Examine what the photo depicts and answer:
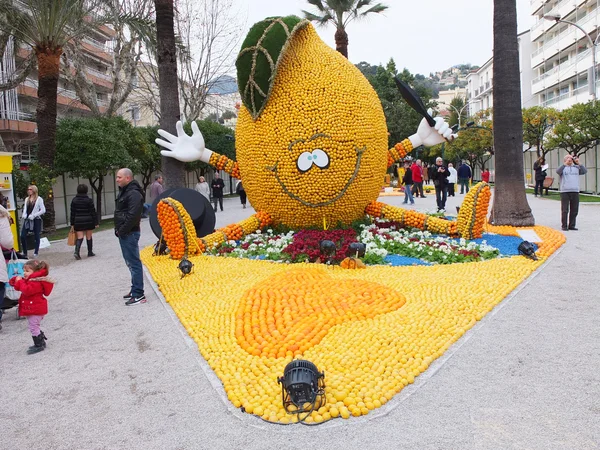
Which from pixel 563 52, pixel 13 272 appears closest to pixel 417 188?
pixel 13 272

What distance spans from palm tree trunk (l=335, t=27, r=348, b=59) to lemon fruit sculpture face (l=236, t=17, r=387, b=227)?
1254 centimetres

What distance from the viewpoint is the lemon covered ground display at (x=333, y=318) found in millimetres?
3807

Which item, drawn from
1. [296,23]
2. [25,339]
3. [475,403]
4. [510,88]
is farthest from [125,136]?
[475,403]

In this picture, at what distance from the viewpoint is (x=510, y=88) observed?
1109 cm

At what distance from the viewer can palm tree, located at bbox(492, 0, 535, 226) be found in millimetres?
11047

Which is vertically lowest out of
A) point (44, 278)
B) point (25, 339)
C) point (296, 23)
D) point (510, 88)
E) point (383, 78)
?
point (25, 339)

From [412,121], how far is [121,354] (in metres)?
37.4

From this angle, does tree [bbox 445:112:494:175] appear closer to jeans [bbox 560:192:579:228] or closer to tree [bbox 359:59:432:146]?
tree [bbox 359:59:432:146]

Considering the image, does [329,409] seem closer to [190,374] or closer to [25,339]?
[190,374]

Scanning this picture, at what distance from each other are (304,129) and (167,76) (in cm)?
443

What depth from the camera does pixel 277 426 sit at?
3.32 metres

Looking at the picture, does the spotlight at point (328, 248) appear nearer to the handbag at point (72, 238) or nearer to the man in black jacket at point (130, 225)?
the man in black jacket at point (130, 225)

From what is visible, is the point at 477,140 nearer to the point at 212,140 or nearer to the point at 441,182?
the point at 212,140

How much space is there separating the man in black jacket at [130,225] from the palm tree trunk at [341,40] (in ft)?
53.4
